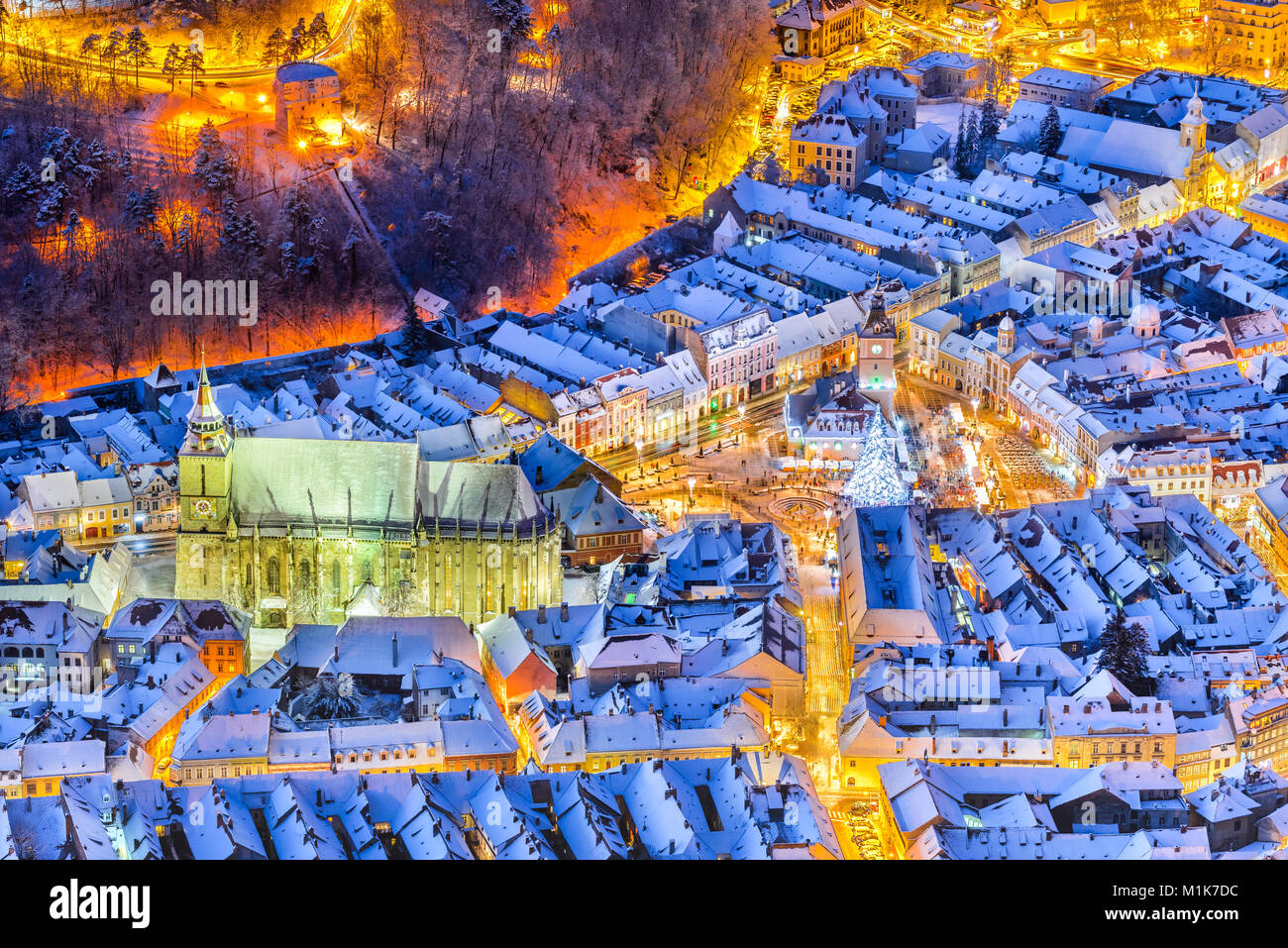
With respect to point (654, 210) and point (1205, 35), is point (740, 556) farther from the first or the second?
point (1205, 35)

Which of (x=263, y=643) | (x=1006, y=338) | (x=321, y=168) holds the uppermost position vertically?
(x=321, y=168)

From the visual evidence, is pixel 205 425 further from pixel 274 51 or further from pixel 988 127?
pixel 988 127

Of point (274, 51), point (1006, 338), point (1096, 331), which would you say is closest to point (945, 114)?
point (1096, 331)

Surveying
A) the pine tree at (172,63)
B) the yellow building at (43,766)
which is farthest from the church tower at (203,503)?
the pine tree at (172,63)

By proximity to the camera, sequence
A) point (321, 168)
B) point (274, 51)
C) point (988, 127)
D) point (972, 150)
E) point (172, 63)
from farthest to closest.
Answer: point (988, 127)
point (972, 150)
point (274, 51)
point (172, 63)
point (321, 168)

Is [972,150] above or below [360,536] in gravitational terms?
above

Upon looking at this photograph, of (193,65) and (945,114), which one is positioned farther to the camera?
(945,114)

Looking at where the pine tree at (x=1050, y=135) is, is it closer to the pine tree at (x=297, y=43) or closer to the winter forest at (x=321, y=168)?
the winter forest at (x=321, y=168)

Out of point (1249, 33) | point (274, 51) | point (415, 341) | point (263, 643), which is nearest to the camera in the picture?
point (263, 643)
